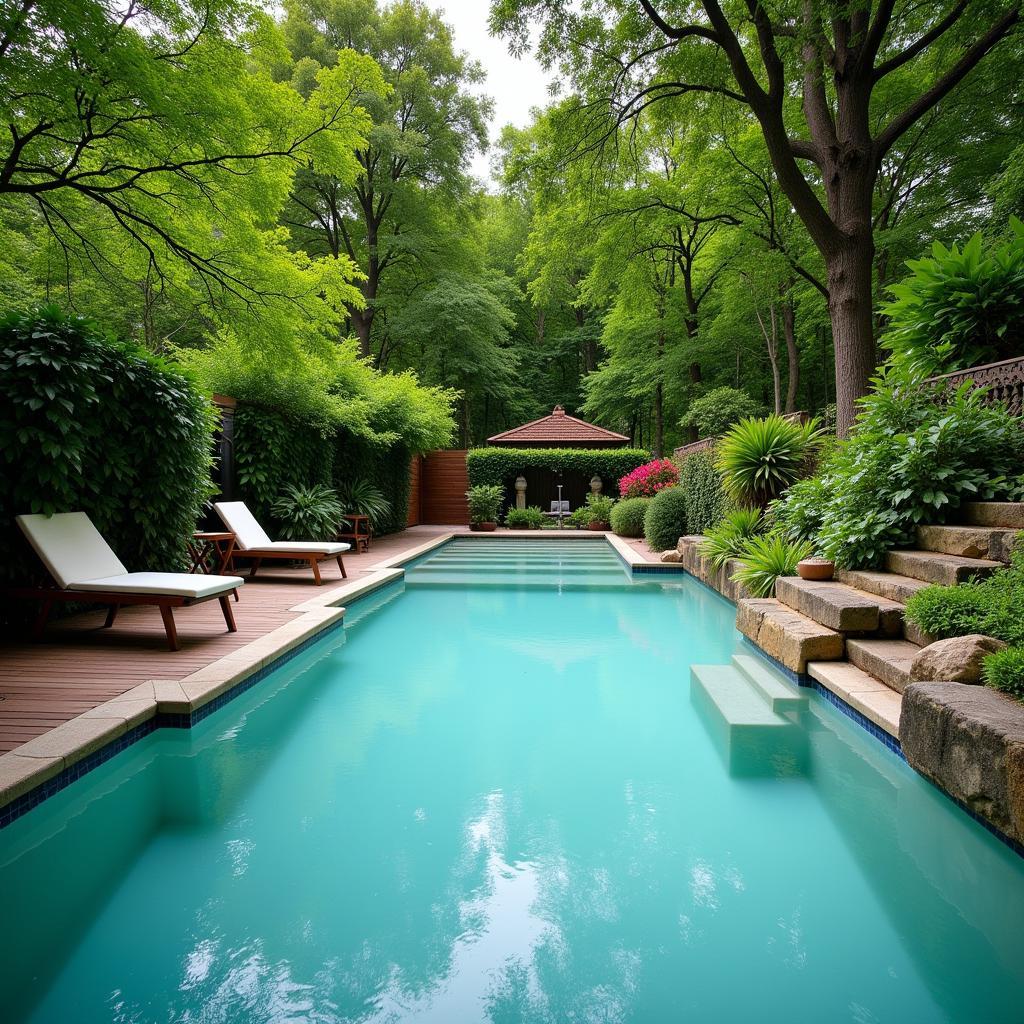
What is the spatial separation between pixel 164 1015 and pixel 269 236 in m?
8.86

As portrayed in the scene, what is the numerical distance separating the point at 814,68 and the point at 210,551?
369 inches

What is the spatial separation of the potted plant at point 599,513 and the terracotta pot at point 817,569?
436 inches

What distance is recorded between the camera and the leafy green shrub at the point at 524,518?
1723cm

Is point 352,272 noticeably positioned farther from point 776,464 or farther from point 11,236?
point 776,464

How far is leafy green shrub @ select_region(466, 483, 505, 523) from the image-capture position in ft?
55.5

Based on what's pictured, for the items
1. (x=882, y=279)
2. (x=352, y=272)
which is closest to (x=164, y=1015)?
(x=352, y=272)

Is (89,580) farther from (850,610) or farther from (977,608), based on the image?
(977,608)

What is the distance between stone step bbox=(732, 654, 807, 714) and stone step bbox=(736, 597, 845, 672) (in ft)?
0.44

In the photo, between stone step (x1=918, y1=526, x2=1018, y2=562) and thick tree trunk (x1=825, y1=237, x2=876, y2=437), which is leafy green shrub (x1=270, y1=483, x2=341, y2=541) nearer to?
thick tree trunk (x1=825, y1=237, x2=876, y2=437)

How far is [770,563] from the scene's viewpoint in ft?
20.9

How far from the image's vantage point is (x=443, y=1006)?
1.79 metres

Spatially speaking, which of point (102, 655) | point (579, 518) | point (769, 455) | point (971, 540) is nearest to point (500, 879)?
point (102, 655)

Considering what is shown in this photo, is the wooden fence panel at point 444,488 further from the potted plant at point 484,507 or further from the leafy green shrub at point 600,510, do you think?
the leafy green shrub at point 600,510

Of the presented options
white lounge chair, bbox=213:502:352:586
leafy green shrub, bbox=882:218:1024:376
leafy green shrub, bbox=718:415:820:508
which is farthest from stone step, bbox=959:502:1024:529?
white lounge chair, bbox=213:502:352:586
